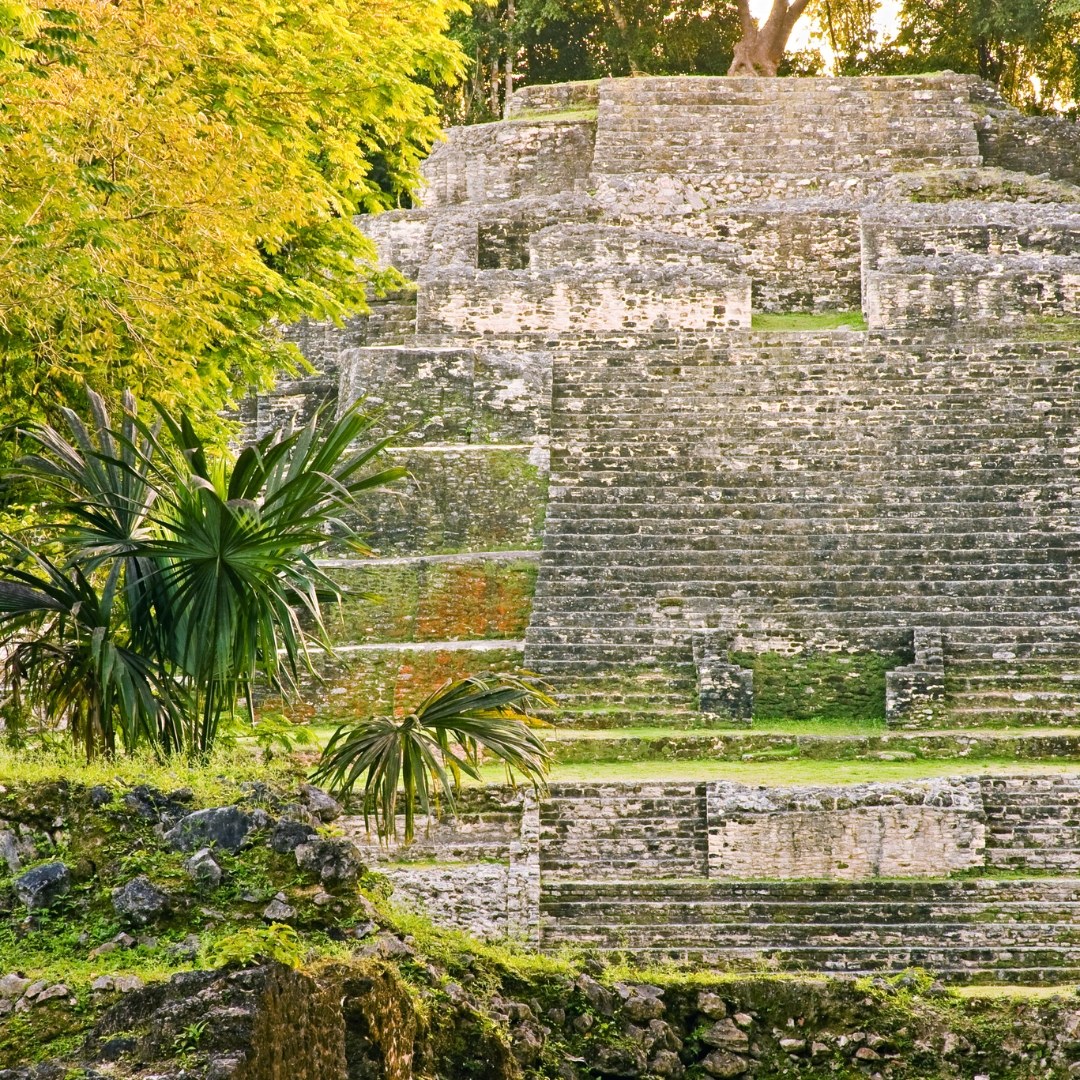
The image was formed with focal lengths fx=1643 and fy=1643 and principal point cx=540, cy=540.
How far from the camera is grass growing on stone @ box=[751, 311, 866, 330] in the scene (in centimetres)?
1783

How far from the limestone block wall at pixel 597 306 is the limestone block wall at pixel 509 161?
4.61 m

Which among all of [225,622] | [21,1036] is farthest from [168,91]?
[21,1036]

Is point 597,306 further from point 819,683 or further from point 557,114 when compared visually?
point 557,114

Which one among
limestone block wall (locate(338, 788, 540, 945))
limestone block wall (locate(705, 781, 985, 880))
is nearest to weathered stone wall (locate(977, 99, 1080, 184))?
limestone block wall (locate(705, 781, 985, 880))

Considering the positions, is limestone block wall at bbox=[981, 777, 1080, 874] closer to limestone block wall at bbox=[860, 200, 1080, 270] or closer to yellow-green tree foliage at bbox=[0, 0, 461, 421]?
yellow-green tree foliage at bbox=[0, 0, 461, 421]

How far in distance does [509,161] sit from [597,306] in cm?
526

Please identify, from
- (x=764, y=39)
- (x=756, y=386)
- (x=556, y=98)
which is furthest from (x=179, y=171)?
(x=764, y=39)

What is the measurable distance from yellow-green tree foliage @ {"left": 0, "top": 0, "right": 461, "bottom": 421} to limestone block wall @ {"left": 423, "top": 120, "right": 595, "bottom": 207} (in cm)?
1131

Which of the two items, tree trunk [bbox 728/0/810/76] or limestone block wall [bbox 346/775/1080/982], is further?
tree trunk [bbox 728/0/810/76]

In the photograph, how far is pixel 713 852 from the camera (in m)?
10.1

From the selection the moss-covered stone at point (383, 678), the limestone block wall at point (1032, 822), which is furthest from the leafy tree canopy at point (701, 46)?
the limestone block wall at point (1032, 822)

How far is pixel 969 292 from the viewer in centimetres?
1647

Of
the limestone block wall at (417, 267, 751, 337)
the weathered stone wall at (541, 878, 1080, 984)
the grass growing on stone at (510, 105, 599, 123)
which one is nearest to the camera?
the weathered stone wall at (541, 878, 1080, 984)

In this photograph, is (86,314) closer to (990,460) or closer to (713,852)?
(713,852)
